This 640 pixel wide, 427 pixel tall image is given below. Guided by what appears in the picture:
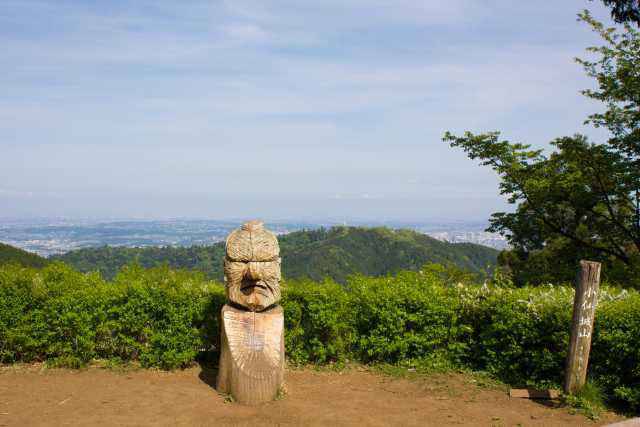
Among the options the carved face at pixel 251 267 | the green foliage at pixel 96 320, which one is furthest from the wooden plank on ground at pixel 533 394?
the green foliage at pixel 96 320

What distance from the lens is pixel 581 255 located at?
13.9 metres

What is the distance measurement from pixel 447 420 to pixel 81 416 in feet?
15.5

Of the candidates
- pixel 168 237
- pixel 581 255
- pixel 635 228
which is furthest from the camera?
pixel 168 237

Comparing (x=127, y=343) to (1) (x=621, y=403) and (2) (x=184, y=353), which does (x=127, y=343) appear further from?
(1) (x=621, y=403)

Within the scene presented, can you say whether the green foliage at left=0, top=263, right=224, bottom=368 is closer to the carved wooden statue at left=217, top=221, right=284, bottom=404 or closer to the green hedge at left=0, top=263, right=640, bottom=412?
the green hedge at left=0, top=263, right=640, bottom=412

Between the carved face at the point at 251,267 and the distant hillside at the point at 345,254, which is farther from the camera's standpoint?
the distant hillside at the point at 345,254

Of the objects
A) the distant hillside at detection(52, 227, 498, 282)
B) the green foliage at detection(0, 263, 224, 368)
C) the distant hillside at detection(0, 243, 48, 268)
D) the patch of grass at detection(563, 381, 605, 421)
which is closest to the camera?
the patch of grass at detection(563, 381, 605, 421)

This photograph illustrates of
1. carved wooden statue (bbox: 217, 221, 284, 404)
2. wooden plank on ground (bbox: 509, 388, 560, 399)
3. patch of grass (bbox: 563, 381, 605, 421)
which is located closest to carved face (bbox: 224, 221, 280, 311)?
carved wooden statue (bbox: 217, 221, 284, 404)

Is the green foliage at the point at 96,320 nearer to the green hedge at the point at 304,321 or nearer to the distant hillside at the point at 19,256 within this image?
the green hedge at the point at 304,321

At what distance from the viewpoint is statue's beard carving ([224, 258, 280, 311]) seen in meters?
6.92

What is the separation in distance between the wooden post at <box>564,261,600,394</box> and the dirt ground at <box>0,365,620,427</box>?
50 cm

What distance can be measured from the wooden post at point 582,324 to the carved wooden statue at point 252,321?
13.4ft

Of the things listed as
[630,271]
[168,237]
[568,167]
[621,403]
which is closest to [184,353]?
[621,403]

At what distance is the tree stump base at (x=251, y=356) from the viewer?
6508 mm
